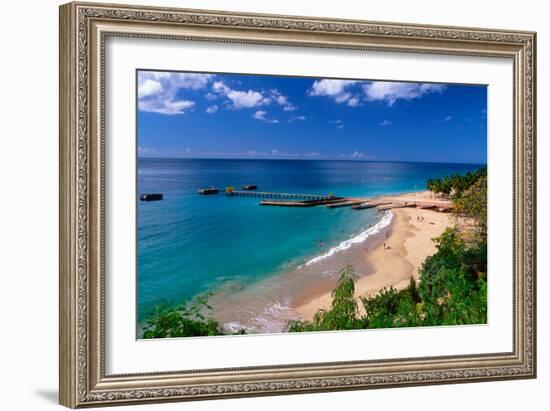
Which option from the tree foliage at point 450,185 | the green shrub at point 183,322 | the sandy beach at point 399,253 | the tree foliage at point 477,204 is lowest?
the green shrub at point 183,322

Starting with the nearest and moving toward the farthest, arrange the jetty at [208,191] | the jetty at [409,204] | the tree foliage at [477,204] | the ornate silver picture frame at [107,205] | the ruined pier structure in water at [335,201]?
the ornate silver picture frame at [107,205] < the jetty at [208,191] < the ruined pier structure in water at [335,201] < the jetty at [409,204] < the tree foliage at [477,204]

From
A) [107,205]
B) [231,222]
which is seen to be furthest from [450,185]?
[107,205]

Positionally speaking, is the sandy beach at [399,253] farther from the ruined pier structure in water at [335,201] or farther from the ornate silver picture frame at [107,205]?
the ornate silver picture frame at [107,205]

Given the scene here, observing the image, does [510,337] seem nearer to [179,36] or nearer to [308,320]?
[308,320]

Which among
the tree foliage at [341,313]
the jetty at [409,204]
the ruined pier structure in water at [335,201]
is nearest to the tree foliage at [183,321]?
the tree foliage at [341,313]

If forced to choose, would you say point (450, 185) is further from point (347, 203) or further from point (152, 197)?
point (152, 197)

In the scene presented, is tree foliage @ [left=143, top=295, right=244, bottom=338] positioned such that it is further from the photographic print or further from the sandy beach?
the sandy beach

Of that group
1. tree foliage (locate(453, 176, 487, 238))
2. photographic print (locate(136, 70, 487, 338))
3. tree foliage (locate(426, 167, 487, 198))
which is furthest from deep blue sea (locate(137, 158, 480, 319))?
tree foliage (locate(453, 176, 487, 238))

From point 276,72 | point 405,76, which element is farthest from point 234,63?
point 405,76
